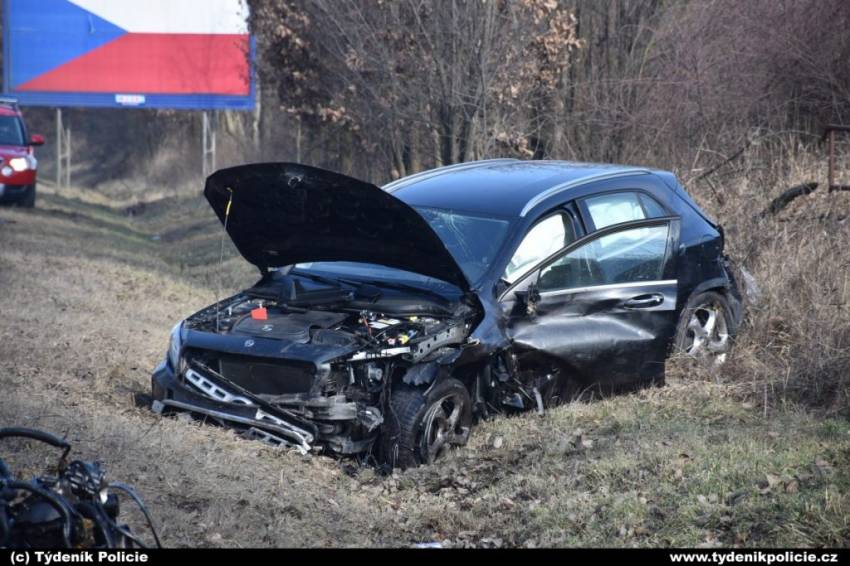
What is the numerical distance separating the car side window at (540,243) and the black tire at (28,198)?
1697 centimetres

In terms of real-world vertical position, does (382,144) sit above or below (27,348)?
above

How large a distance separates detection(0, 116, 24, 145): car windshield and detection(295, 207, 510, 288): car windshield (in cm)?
1612

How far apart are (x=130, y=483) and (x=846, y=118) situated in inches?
495

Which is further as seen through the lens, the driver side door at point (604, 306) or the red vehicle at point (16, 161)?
the red vehicle at point (16, 161)

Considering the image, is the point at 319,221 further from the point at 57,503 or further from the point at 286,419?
the point at 57,503

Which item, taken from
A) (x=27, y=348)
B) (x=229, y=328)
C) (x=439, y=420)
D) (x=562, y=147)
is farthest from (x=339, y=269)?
(x=562, y=147)

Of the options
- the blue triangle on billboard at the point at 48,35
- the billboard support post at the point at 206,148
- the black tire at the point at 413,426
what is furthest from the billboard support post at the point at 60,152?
the black tire at the point at 413,426

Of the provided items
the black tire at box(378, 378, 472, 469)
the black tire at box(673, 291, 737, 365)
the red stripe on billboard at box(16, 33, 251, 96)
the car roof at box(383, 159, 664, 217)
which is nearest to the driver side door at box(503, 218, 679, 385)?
the black tire at box(673, 291, 737, 365)

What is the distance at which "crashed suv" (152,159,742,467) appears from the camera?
6.33 meters

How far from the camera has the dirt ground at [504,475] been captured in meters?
5.07

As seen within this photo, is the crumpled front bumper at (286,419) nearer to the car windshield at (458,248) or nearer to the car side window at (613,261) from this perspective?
the car windshield at (458,248)

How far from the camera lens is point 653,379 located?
25.0 feet
